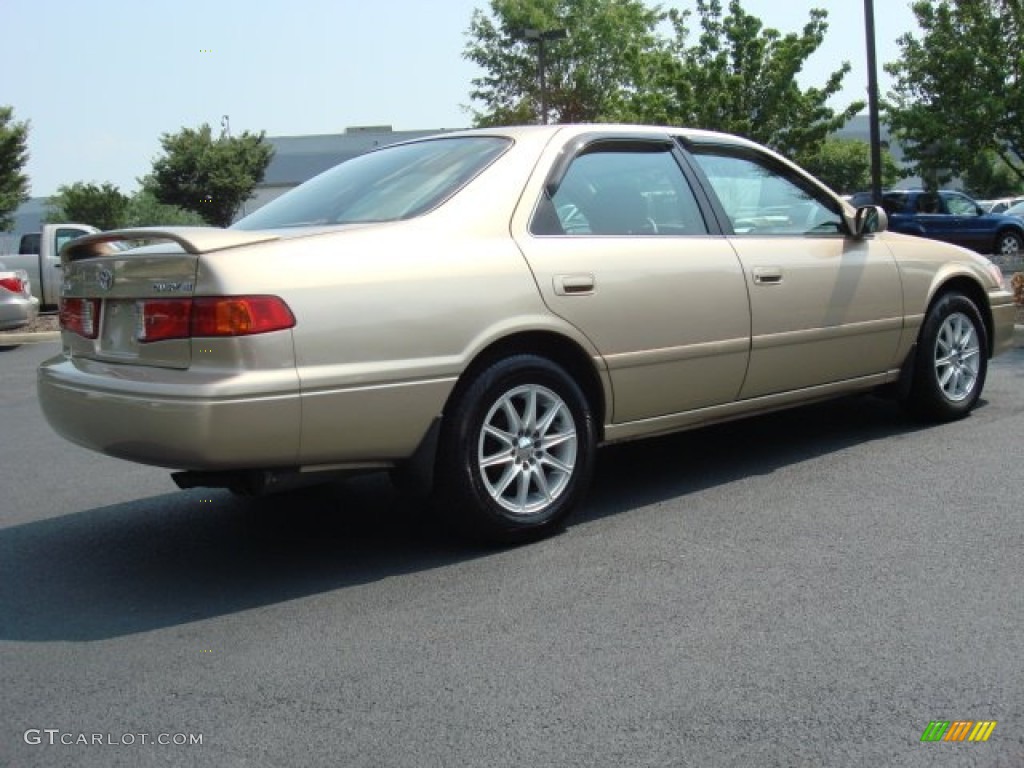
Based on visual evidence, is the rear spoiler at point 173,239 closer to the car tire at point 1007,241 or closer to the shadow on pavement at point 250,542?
the shadow on pavement at point 250,542

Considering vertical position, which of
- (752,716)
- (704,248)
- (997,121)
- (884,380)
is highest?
(997,121)

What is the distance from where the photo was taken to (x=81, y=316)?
14.2 ft

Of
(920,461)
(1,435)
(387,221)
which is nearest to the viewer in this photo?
(387,221)

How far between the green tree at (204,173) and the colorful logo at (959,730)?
167 feet

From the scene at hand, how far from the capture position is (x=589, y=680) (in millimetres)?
3053

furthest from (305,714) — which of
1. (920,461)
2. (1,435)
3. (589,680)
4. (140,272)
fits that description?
(1,435)

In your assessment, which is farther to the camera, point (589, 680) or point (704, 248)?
point (704, 248)

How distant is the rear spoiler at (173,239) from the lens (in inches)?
149

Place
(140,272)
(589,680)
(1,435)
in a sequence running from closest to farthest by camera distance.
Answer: (589,680), (140,272), (1,435)

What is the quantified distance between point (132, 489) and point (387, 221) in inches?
90.2

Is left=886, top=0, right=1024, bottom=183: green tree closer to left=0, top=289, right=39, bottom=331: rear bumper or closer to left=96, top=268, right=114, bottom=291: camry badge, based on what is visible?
left=0, top=289, right=39, bottom=331: rear bumper

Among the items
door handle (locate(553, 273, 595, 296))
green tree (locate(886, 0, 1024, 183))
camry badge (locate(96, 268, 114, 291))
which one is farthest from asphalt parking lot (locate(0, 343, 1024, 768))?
green tree (locate(886, 0, 1024, 183))

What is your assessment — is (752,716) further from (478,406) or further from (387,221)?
(387,221)

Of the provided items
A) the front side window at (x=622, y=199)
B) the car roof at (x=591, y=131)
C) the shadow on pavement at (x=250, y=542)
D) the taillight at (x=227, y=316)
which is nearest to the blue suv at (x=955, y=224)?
the shadow on pavement at (x=250, y=542)
